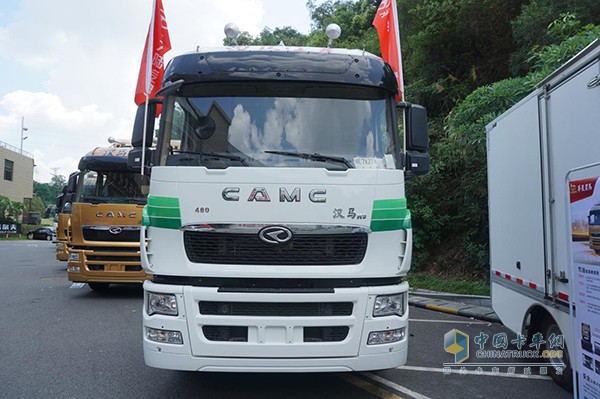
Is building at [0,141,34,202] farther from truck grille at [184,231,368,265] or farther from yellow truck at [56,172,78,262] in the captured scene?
truck grille at [184,231,368,265]

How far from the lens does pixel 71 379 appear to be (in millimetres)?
4742

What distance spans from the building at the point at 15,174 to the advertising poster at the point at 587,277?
180 feet

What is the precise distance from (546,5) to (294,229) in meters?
9.89

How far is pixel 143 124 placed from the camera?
15.1 feet

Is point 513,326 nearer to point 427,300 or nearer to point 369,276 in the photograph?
point 369,276

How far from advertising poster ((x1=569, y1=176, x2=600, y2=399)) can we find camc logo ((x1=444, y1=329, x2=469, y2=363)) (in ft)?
8.20

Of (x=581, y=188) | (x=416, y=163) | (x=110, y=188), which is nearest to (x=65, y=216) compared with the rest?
(x=110, y=188)

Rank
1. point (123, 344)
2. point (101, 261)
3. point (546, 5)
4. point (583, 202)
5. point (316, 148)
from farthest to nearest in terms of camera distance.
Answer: point (546, 5) < point (101, 261) < point (123, 344) < point (316, 148) < point (583, 202)

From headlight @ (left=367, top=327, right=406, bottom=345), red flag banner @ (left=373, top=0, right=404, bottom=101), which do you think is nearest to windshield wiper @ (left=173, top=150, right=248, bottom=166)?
headlight @ (left=367, top=327, right=406, bottom=345)

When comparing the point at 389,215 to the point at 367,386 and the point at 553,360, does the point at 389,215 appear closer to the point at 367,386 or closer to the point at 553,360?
the point at 367,386

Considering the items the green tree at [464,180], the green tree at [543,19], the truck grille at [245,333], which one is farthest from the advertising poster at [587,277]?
the green tree at [543,19]

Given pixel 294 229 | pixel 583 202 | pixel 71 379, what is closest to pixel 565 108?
pixel 583 202

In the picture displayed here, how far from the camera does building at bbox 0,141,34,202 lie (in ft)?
160

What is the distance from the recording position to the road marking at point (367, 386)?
4.35 metres
